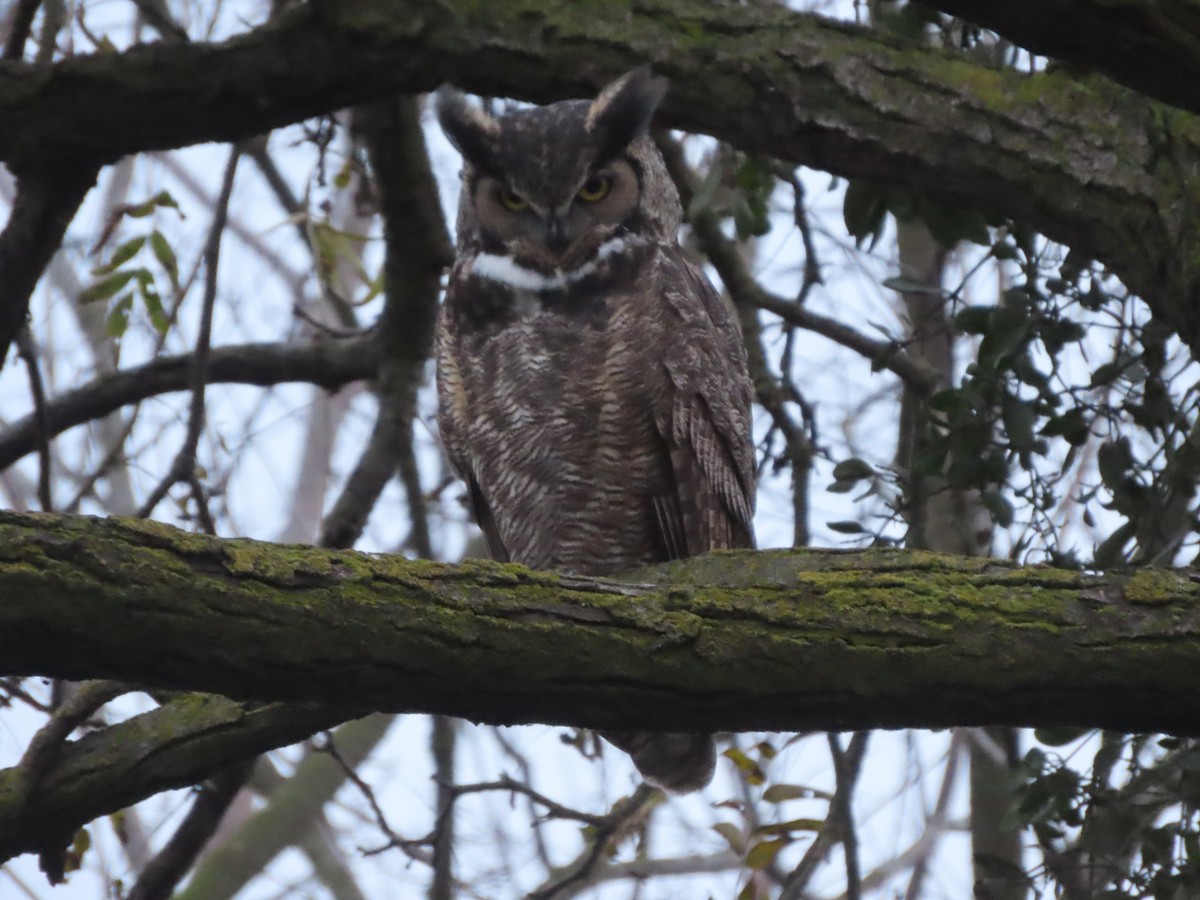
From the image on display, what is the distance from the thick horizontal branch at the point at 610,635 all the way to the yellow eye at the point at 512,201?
1.42m

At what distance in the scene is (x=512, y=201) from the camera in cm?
324

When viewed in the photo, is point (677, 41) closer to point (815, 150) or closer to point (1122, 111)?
point (815, 150)

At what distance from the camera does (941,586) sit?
6.40 feet

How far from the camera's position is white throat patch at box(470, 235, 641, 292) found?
315 centimetres

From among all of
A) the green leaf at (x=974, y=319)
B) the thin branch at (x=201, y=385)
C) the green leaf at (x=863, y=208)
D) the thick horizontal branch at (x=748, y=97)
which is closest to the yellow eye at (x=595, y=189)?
the thick horizontal branch at (x=748, y=97)

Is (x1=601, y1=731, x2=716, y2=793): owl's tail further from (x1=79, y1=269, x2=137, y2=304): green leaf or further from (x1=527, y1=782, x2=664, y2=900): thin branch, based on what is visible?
(x1=79, y1=269, x2=137, y2=304): green leaf

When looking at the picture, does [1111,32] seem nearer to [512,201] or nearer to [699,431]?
[699,431]

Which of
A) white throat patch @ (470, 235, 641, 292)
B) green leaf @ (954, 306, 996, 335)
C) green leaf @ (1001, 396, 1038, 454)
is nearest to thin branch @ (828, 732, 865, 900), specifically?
green leaf @ (1001, 396, 1038, 454)

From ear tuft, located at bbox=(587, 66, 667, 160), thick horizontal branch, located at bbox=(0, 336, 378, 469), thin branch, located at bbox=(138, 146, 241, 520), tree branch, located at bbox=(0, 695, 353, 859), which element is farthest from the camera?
thick horizontal branch, located at bbox=(0, 336, 378, 469)

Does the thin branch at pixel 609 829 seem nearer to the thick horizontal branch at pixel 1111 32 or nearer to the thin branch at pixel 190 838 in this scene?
the thin branch at pixel 190 838

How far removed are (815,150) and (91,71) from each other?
143cm

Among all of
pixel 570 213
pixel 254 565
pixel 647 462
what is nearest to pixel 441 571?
pixel 254 565

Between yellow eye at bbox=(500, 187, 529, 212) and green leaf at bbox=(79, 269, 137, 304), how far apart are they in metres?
0.83

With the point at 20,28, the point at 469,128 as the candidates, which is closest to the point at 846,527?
the point at 469,128
